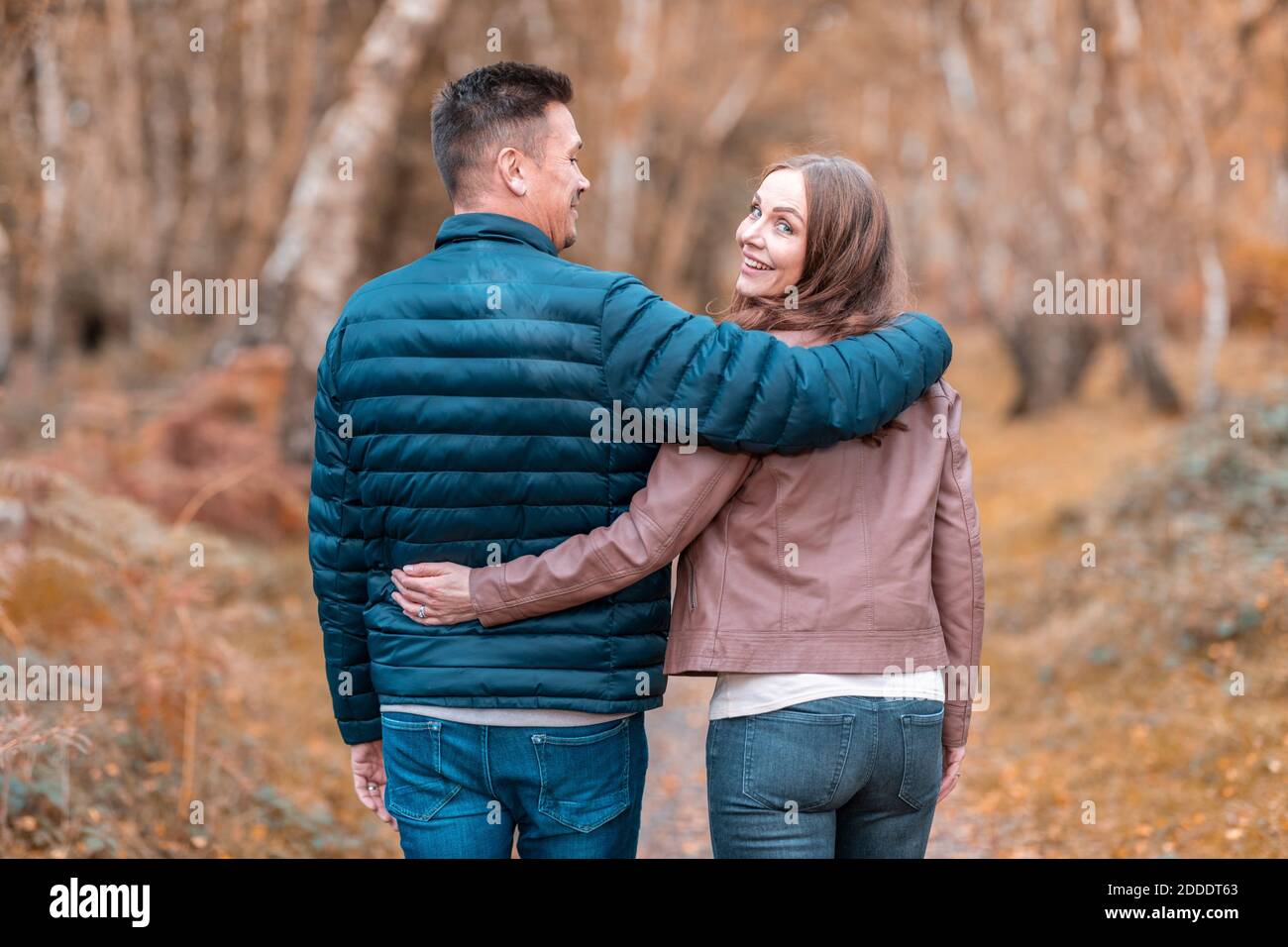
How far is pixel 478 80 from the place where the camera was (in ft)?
10.3

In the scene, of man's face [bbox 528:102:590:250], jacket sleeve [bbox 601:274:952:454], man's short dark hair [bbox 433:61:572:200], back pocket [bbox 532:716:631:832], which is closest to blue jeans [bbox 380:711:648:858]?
back pocket [bbox 532:716:631:832]

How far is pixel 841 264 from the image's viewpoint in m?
3.05

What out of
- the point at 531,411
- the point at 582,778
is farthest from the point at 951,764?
the point at 531,411

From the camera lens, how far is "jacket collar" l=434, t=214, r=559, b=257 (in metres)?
3.06

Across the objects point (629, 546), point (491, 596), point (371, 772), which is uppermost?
point (629, 546)

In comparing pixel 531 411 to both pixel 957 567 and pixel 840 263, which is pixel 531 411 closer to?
pixel 840 263

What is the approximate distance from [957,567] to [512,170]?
4.55 feet

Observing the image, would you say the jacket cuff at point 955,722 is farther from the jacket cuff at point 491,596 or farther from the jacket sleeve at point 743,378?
the jacket cuff at point 491,596

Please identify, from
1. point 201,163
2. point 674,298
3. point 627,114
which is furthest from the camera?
point 674,298

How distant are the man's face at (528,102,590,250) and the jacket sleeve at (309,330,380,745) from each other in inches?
22.1

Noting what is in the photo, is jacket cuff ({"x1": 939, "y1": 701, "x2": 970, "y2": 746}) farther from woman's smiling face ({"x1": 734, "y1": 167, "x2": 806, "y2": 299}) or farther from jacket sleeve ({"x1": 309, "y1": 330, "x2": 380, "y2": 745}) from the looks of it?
jacket sleeve ({"x1": 309, "y1": 330, "x2": 380, "y2": 745})
